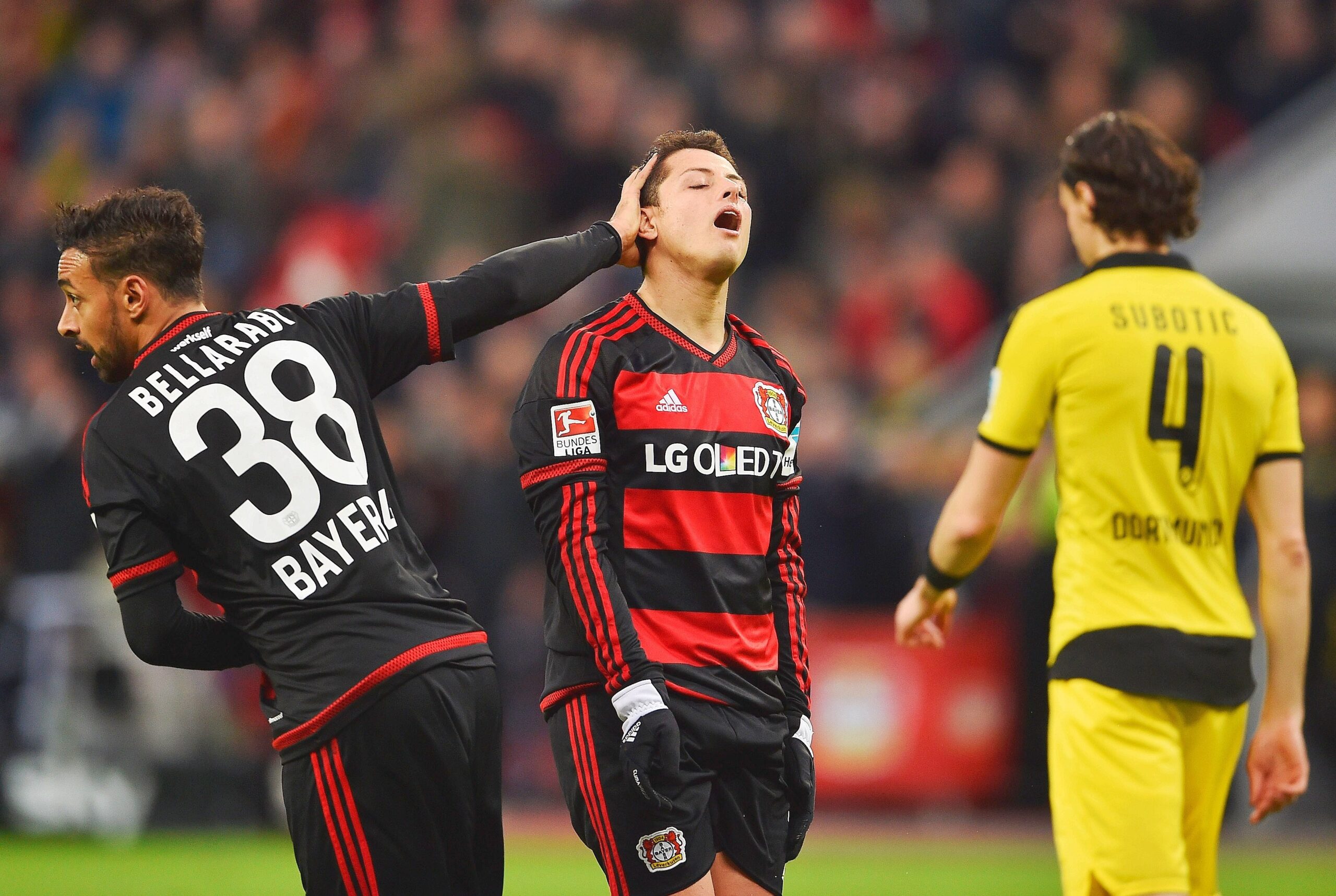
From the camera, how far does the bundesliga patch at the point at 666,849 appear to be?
3711 mm

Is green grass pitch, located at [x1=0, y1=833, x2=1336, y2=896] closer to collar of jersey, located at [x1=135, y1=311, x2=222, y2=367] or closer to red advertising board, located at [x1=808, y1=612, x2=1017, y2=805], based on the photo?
red advertising board, located at [x1=808, y1=612, x2=1017, y2=805]

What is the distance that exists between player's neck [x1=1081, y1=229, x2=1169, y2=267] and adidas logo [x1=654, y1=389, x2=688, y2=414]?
105cm

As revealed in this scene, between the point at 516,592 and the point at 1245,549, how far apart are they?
4463 mm

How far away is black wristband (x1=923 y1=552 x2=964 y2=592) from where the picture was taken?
3.72 meters

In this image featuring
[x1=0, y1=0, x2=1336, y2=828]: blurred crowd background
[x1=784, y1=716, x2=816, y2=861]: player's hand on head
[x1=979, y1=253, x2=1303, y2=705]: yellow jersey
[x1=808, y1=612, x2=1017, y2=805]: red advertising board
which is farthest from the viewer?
[x1=0, y1=0, x2=1336, y2=828]: blurred crowd background

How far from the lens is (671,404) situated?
3.92 meters

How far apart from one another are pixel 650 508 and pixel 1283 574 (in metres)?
1.50

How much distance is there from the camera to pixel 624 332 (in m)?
4.01

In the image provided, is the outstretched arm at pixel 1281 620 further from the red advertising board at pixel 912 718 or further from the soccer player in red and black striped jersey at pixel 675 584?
the red advertising board at pixel 912 718

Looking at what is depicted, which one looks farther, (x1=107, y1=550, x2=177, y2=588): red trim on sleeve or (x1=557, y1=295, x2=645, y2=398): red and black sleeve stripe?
(x1=557, y1=295, x2=645, y2=398): red and black sleeve stripe

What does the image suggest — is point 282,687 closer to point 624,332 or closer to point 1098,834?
point 624,332

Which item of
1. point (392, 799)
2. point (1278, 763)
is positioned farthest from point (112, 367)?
point (1278, 763)

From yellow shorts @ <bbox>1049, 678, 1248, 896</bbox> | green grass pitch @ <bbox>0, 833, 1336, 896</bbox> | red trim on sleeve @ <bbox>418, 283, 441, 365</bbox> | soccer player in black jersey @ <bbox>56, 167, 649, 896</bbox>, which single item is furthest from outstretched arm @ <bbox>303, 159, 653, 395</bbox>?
green grass pitch @ <bbox>0, 833, 1336, 896</bbox>

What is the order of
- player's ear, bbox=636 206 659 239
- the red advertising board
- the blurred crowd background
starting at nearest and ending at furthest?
1. player's ear, bbox=636 206 659 239
2. the red advertising board
3. the blurred crowd background
